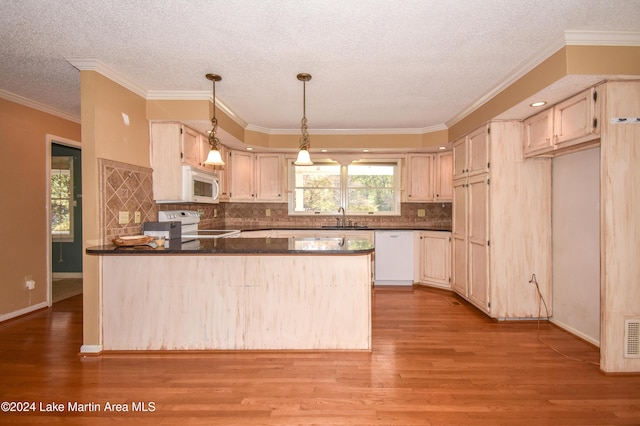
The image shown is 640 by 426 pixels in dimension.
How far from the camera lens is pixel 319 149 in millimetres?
5320

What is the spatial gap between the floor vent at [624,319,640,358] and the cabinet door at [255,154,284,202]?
438 centimetres

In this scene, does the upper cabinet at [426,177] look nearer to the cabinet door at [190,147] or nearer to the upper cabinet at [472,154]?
the upper cabinet at [472,154]

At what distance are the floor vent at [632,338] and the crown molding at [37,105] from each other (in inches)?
248

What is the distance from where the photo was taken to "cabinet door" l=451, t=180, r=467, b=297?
433 cm

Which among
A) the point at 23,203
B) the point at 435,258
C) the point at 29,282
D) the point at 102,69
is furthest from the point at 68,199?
the point at 435,258

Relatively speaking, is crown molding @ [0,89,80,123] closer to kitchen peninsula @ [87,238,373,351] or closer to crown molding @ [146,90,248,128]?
crown molding @ [146,90,248,128]

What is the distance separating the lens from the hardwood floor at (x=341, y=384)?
1.98 m

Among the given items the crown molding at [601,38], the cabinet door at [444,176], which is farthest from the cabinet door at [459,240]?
the crown molding at [601,38]

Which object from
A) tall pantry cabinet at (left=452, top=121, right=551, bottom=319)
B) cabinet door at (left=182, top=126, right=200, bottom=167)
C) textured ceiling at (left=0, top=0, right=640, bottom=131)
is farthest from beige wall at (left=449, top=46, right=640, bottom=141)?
cabinet door at (left=182, top=126, right=200, bottom=167)

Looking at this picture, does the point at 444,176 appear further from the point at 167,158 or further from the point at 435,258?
the point at 167,158

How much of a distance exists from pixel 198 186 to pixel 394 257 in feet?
10.3

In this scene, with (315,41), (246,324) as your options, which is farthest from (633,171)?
(246,324)

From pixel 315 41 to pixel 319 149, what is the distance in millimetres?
2873

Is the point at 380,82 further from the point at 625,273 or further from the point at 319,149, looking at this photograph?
the point at 625,273
